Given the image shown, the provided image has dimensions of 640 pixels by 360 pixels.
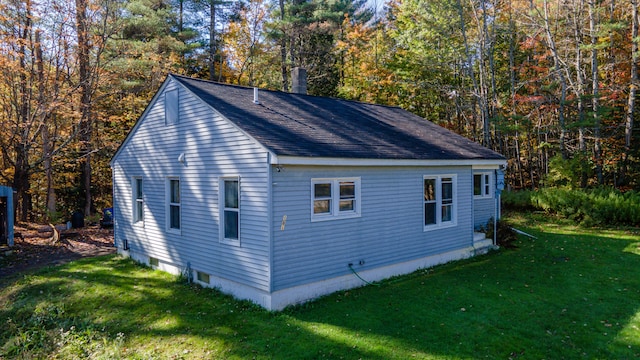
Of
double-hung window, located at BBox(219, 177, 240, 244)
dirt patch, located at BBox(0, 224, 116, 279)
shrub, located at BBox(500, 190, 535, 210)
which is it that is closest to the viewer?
double-hung window, located at BBox(219, 177, 240, 244)

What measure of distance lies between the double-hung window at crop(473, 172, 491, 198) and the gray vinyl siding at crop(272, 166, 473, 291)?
6.99 feet

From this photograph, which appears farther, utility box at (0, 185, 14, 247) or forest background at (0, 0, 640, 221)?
forest background at (0, 0, 640, 221)

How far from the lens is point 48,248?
1389cm

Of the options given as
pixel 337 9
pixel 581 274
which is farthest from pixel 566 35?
pixel 581 274

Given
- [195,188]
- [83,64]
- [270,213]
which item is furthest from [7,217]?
[270,213]

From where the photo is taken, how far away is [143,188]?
1134 cm

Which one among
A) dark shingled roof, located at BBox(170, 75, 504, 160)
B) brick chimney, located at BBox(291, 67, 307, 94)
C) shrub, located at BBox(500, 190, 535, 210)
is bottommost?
shrub, located at BBox(500, 190, 535, 210)

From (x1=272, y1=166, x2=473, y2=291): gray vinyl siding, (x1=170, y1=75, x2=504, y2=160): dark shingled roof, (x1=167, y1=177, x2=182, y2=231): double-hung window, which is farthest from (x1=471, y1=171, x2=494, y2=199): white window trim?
(x1=167, y1=177, x2=182, y2=231): double-hung window

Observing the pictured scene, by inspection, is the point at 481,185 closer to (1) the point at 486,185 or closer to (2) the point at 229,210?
(1) the point at 486,185

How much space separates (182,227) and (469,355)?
22.7 feet

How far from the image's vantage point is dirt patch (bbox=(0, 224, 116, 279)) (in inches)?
481

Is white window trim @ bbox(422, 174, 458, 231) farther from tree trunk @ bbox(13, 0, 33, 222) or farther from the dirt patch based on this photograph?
tree trunk @ bbox(13, 0, 33, 222)

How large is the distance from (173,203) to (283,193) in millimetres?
4077

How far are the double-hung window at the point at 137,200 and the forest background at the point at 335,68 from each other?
6.51 m
